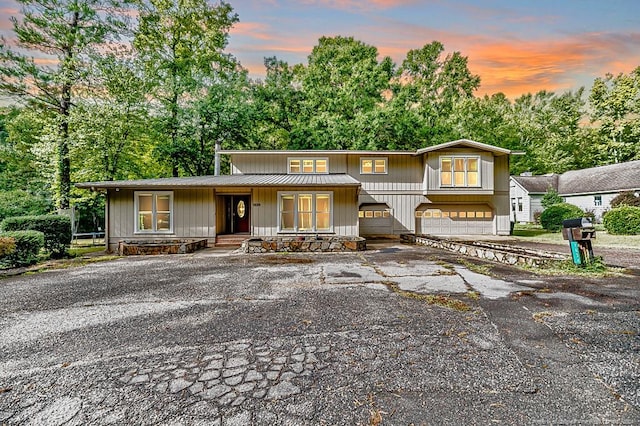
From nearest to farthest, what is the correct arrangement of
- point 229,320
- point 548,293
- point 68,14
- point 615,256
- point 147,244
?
point 229,320, point 548,293, point 615,256, point 147,244, point 68,14

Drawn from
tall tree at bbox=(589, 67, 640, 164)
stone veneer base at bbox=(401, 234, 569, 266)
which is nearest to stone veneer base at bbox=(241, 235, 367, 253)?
stone veneer base at bbox=(401, 234, 569, 266)

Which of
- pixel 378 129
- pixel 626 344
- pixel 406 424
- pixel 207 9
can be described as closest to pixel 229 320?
pixel 406 424

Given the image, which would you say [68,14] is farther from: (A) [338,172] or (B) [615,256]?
(B) [615,256]

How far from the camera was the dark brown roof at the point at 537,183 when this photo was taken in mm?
25923

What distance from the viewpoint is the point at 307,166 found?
Result: 1531 centimetres

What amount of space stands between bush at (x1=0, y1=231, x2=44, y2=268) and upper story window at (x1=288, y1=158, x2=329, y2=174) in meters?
10.2

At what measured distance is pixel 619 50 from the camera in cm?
1764

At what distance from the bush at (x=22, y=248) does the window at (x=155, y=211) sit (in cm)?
387

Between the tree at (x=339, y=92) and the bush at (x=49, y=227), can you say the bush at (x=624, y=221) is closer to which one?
the tree at (x=339, y=92)

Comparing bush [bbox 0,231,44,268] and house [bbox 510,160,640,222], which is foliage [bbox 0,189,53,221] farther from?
house [bbox 510,160,640,222]

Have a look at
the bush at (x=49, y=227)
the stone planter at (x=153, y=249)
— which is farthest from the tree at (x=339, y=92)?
the bush at (x=49, y=227)

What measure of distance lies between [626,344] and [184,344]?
184 inches

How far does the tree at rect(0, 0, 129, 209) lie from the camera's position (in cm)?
1406

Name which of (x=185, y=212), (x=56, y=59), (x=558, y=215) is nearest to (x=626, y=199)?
(x=558, y=215)
